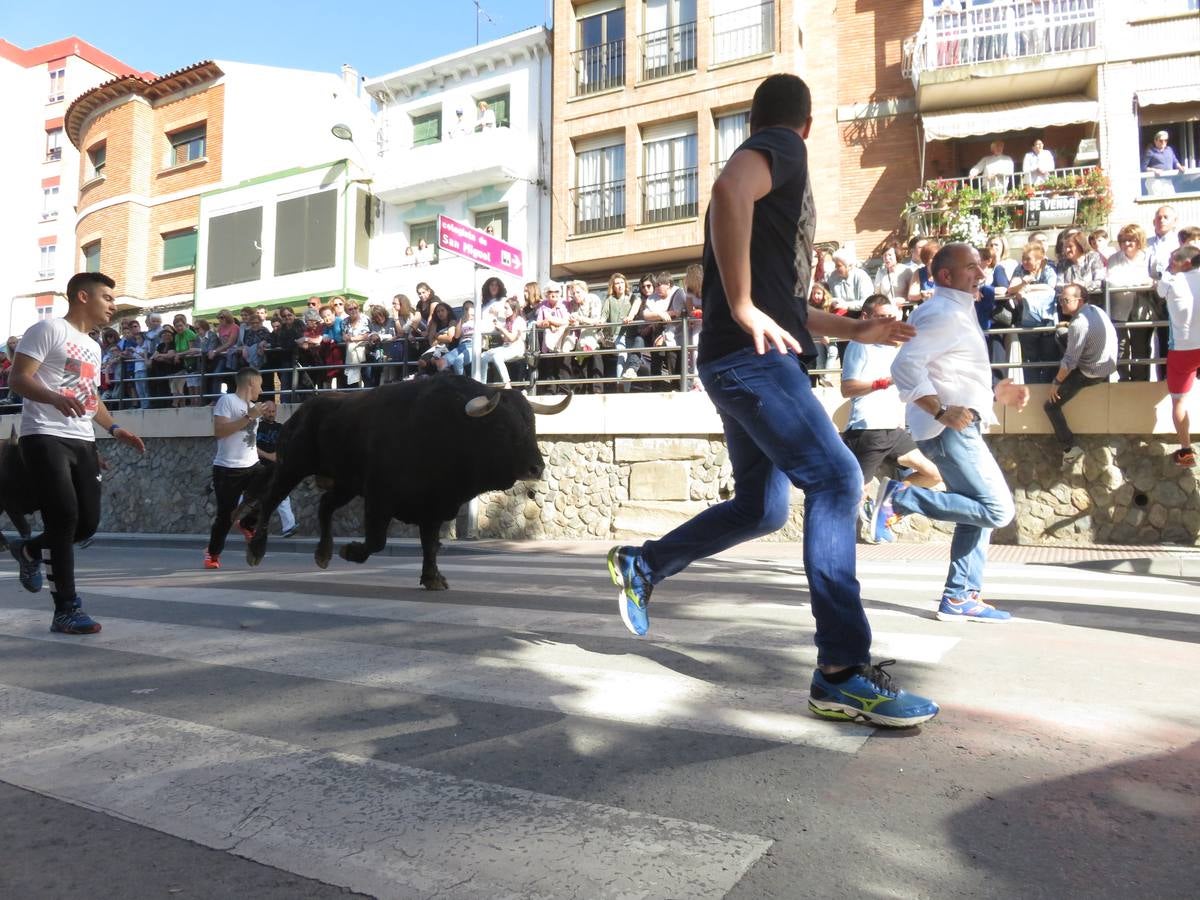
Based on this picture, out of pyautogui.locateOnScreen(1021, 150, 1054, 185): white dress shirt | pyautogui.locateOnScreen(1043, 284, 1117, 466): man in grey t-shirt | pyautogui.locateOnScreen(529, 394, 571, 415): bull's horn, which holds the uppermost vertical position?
pyautogui.locateOnScreen(1021, 150, 1054, 185): white dress shirt

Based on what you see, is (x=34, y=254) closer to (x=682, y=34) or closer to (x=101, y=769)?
(x=682, y=34)

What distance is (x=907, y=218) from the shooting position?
17.8 m

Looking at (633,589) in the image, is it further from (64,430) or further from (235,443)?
(235,443)

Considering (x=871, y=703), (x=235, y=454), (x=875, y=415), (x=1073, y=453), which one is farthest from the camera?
(x=1073, y=453)

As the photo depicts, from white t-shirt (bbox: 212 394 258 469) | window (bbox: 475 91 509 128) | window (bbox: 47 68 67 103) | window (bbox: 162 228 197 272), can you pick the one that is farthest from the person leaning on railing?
window (bbox: 47 68 67 103)

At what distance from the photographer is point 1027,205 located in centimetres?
1658

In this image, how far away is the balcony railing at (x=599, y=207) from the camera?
71.9 ft

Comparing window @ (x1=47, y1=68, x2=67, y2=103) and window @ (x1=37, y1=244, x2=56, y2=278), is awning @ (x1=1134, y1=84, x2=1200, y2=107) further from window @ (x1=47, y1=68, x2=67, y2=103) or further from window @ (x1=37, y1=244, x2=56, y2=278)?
window @ (x1=47, y1=68, x2=67, y2=103)

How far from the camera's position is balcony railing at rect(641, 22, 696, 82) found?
843 inches

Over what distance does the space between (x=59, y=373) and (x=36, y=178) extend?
46351mm

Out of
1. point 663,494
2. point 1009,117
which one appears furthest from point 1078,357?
point 1009,117

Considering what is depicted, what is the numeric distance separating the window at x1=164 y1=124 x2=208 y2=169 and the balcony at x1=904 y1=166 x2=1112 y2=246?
79.2ft

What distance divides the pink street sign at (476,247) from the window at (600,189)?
30.2 ft

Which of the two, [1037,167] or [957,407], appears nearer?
[957,407]
